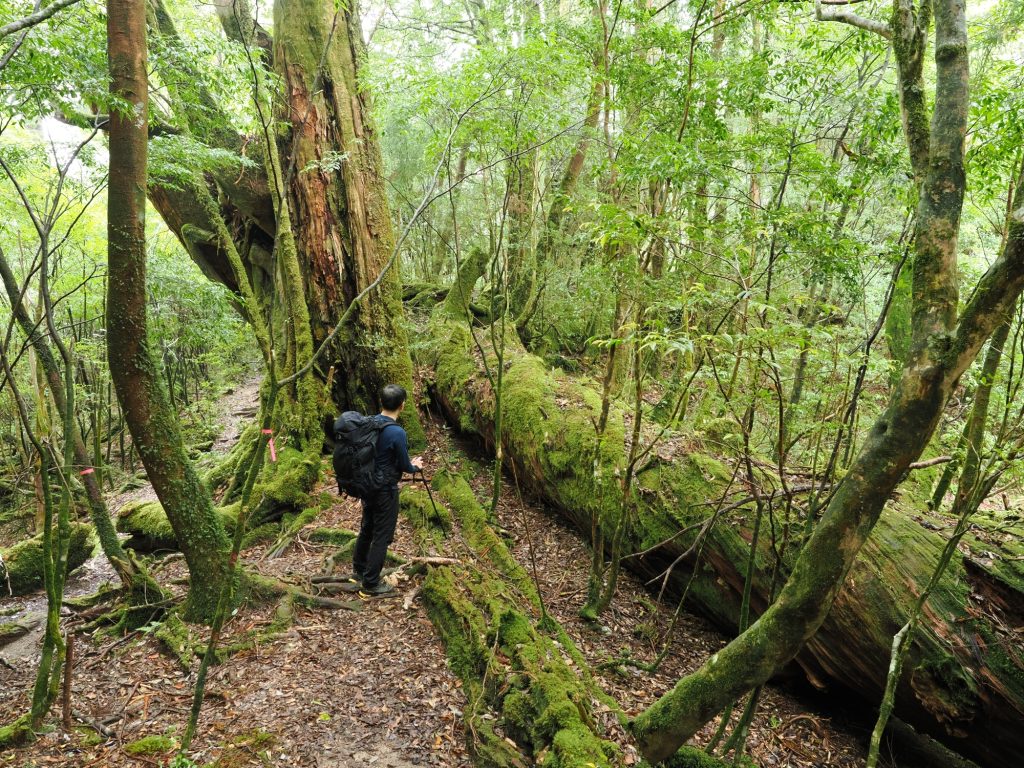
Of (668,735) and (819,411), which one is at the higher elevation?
(819,411)

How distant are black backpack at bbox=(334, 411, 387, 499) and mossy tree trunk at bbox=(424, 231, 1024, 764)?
231cm

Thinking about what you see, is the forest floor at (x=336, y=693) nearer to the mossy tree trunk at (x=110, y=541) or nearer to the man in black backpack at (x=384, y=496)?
the man in black backpack at (x=384, y=496)

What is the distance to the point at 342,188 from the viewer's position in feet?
27.0

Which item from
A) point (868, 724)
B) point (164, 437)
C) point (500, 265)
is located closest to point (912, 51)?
point (868, 724)

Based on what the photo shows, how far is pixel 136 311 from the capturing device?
13.9ft

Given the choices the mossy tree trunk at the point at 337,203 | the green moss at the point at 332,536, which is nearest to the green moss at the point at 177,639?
the green moss at the point at 332,536

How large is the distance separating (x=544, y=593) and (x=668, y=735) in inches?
113

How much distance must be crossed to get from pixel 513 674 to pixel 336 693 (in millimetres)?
1470

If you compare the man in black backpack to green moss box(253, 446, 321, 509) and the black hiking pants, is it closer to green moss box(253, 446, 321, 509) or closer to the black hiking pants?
the black hiking pants

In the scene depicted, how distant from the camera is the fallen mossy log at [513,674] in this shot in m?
3.43

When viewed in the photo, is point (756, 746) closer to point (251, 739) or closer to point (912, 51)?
point (251, 739)

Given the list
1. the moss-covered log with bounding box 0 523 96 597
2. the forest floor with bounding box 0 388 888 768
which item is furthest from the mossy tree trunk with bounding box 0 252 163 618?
the moss-covered log with bounding box 0 523 96 597

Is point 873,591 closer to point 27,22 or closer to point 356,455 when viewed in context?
point 356,455

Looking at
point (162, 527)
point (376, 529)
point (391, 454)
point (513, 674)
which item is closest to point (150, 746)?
point (376, 529)
